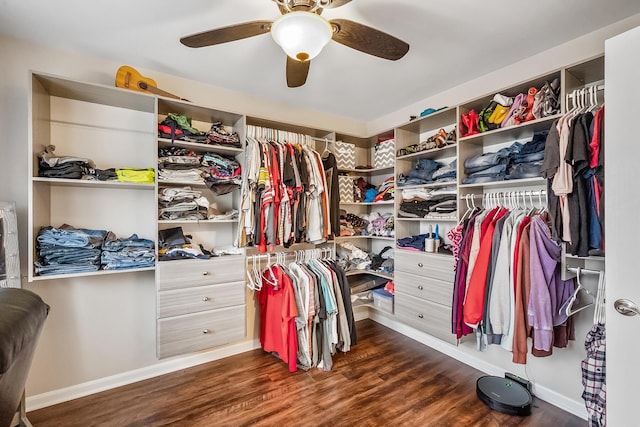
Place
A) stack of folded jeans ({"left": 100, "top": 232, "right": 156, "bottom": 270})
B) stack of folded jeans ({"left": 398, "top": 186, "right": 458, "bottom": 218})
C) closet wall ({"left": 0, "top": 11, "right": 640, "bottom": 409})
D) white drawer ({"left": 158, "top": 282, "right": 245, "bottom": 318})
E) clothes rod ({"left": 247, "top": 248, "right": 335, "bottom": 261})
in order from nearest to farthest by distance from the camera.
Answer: closet wall ({"left": 0, "top": 11, "right": 640, "bottom": 409}) < stack of folded jeans ({"left": 100, "top": 232, "right": 156, "bottom": 270}) < white drawer ({"left": 158, "top": 282, "right": 245, "bottom": 318}) < stack of folded jeans ({"left": 398, "top": 186, "right": 458, "bottom": 218}) < clothes rod ({"left": 247, "top": 248, "right": 335, "bottom": 261})

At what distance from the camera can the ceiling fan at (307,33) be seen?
1.23 m

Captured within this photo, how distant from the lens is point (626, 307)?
3.24 ft

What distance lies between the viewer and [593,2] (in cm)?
151

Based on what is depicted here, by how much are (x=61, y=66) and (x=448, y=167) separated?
9.79ft

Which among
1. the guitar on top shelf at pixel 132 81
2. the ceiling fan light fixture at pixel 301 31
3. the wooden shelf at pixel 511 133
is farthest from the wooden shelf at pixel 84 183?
the wooden shelf at pixel 511 133

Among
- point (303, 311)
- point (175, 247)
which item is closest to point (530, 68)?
point (303, 311)

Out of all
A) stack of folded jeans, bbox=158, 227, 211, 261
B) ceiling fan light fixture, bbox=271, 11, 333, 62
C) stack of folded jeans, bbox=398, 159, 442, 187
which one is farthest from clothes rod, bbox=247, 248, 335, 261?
Answer: ceiling fan light fixture, bbox=271, 11, 333, 62

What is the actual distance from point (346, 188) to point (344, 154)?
14.0 inches

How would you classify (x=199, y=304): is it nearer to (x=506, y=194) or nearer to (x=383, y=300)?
(x=383, y=300)

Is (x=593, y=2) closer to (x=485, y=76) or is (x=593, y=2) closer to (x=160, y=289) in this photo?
(x=485, y=76)

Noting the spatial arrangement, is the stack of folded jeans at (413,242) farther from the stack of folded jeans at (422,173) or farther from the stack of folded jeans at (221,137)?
the stack of folded jeans at (221,137)

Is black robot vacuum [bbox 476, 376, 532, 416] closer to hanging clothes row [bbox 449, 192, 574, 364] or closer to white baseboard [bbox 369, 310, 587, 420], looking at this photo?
white baseboard [bbox 369, 310, 587, 420]

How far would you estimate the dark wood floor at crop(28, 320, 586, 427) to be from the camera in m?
1.75

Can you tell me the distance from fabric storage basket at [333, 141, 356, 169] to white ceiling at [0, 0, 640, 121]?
0.59m
